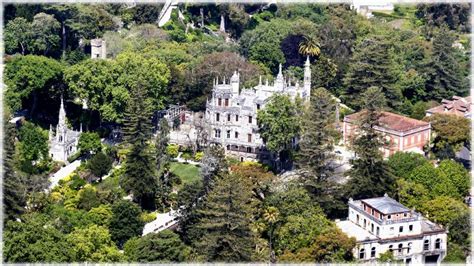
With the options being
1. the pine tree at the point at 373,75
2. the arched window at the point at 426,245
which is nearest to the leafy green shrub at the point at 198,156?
the pine tree at the point at 373,75

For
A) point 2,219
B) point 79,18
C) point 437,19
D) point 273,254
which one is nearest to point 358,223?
point 273,254

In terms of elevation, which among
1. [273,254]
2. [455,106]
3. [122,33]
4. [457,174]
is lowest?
[273,254]

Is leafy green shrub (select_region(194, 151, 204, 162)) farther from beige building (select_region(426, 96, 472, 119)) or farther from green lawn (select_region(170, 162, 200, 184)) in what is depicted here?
beige building (select_region(426, 96, 472, 119))

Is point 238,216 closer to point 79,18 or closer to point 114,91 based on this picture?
point 114,91

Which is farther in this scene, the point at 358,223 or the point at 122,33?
the point at 122,33

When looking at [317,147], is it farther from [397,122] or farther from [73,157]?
[73,157]

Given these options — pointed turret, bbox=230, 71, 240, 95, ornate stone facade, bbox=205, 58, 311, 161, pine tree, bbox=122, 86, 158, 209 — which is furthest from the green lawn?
pointed turret, bbox=230, 71, 240, 95

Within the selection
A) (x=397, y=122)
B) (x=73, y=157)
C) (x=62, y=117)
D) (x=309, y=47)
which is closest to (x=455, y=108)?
(x=397, y=122)
